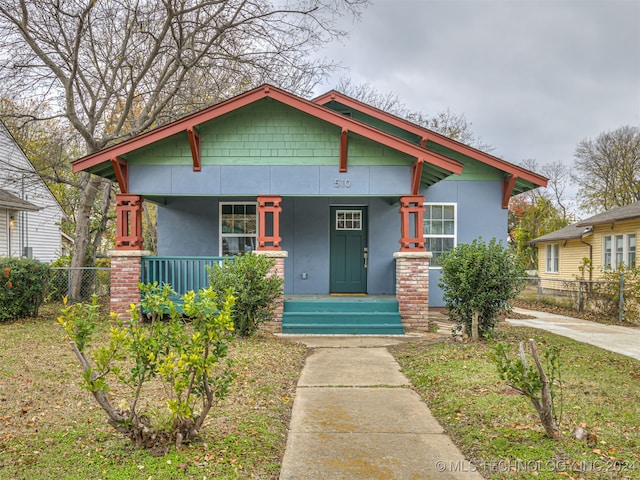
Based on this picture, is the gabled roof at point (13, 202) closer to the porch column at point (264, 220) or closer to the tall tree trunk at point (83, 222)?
the tall tree trunk at point (83, 222)

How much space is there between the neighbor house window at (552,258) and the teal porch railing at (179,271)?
19.8m

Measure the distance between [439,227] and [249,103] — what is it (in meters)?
5.29

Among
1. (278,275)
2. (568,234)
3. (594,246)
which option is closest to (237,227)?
(278,275)

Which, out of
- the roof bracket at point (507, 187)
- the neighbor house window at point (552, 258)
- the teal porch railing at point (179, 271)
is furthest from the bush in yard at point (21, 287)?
the neighbor house window at point (552, 258)

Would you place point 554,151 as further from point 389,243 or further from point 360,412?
point 360,412

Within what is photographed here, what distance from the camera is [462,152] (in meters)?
11.1

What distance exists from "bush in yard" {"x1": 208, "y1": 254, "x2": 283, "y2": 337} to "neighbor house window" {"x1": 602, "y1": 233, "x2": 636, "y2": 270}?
13301mm

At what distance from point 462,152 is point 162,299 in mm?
9204

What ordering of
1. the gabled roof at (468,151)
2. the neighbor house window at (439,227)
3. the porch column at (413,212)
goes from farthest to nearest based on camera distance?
1. the neighbor house window at (439,227)
2. the gabled roof at (468,151)
3. the porch column at (413,212)

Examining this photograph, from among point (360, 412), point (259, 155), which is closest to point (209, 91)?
point (259, 155)

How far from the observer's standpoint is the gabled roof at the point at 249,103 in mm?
9258

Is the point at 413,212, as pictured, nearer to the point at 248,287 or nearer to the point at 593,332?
the point at 248,287

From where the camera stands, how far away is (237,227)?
11.7 m

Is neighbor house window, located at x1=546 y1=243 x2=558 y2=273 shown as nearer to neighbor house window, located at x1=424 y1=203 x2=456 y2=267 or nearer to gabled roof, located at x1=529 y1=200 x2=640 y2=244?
gabled roof, located at x1=529 y1=200 x2=640 y2=244
